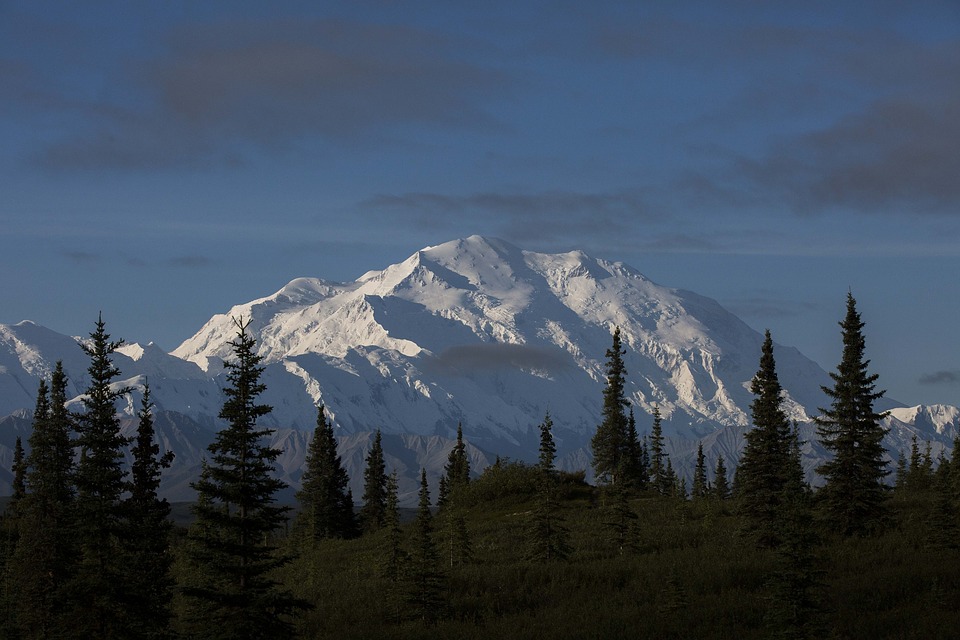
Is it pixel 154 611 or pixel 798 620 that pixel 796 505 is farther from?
pixel 154 611

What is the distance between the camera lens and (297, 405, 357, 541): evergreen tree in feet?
334

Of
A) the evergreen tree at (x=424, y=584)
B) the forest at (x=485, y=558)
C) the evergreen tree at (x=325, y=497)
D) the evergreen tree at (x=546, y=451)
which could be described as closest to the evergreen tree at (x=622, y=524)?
the forest at (x=485, y=558)

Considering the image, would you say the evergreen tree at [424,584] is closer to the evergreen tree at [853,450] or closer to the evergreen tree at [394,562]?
the evergreen tree at [394,562]

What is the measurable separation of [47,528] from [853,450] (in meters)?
34.7

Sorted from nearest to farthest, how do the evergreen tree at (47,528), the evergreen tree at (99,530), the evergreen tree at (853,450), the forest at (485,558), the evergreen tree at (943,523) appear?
the forest at (485,558) < the evergreen tree at (99,530) < the evergreen tree at (47,528) < the evergreen tree at (943,523) < the evergreen tree at (853,450)

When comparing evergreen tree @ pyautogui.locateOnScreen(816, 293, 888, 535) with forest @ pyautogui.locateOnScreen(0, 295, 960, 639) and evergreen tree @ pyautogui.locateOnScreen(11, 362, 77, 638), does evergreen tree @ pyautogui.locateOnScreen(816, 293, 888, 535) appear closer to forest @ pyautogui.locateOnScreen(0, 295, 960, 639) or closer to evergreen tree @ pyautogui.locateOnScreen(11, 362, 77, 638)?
forest @ pyautogui.locateOnScreen(0, 295, 960, 639)

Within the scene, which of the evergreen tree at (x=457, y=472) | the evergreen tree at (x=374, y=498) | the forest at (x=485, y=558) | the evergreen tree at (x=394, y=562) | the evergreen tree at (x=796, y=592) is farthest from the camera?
the evergreen tree at (x=374, y=498)

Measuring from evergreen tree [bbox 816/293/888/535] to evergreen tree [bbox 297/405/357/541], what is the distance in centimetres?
5670

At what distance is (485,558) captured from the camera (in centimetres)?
6003

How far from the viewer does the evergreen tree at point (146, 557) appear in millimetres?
38562

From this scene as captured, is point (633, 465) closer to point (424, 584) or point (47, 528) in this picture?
point (424, 584)

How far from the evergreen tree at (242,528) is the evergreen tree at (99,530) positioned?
4.45 metres

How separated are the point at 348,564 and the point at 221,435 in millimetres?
36956

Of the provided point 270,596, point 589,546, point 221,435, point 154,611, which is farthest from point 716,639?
point 589,546
